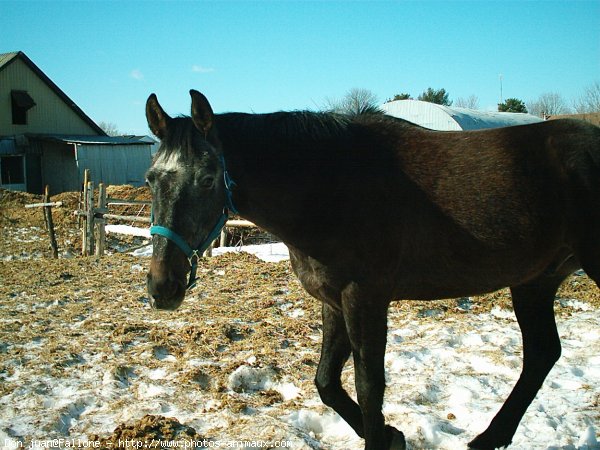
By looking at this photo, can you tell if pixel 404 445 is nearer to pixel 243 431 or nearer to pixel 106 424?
pixel 243 431

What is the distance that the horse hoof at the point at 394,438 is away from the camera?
10.1 feet

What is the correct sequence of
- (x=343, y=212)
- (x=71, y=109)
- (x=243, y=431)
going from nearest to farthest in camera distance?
1. (x=343, y=212)
2. (x=243, y=431)
3. (x=71, y=109)

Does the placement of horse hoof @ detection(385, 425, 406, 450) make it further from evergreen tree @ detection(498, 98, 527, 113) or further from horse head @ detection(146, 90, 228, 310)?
evergreen tree @ detection(498, 98, 527, 113)

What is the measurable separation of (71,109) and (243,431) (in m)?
33.8

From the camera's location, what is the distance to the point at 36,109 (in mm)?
31422

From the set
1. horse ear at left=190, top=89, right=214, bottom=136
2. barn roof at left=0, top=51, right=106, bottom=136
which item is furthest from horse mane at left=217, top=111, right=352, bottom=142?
barn roof at left=0, top=51, right=106, bottom=136

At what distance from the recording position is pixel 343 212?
280 centimetres

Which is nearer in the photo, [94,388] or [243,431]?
[243,431]

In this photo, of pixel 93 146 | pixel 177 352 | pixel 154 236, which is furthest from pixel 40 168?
pixel 154 236

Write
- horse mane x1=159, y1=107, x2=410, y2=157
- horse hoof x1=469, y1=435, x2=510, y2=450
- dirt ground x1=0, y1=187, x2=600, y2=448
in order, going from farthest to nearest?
1. dirt ground x1=0, y1=187, x2=600, y2=448
2. horse hoof x1=469, y1=435, x2=510, y2=450
3. horse mane x1=159, y1=107, x2=410, y2=157

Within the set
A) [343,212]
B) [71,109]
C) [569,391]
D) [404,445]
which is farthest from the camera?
[71,109]

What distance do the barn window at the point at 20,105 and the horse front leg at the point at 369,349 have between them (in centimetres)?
3280

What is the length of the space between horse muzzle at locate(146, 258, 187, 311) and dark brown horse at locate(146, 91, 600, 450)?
0.07m

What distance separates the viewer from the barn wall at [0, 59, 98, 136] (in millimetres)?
30094
